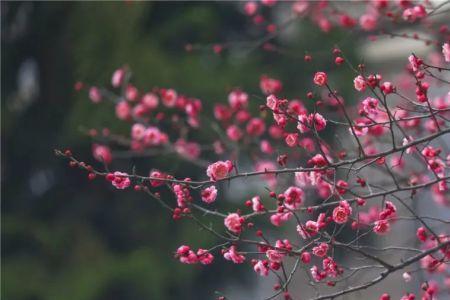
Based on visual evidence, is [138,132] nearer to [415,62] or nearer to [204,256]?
[204,256]

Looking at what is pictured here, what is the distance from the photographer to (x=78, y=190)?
9.88 metres

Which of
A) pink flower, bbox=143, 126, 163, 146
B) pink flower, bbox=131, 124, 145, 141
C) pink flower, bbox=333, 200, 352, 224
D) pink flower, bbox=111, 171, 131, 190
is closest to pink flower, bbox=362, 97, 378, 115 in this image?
pink flower, bbox=333, 200, 352, 224

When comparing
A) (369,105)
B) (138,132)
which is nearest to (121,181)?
(369,105)

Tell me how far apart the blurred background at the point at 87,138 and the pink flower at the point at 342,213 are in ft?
18.9

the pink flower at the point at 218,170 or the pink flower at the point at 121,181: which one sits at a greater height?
the pink flower at the point at 121,181

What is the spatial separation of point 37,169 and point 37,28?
1586 mm

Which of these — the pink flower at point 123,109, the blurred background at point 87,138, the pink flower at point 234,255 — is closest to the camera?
the pink flower at point 234,255

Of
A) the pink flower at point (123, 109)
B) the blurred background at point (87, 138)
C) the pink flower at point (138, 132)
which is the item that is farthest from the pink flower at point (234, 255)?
the blurred background at point (87, 138)

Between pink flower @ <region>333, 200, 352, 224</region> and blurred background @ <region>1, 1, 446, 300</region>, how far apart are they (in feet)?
18.9

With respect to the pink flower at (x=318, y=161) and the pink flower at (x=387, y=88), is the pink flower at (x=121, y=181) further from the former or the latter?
the pink flower at (x=387, y=88)

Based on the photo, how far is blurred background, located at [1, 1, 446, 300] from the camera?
904 cm

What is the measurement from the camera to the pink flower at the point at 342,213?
304cm

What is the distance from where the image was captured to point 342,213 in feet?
10.0

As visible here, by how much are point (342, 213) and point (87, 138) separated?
6.31m
